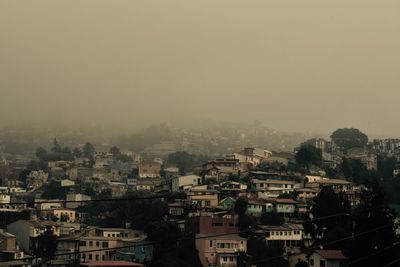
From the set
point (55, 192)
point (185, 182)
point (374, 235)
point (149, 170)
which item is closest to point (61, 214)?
point (185, 182)

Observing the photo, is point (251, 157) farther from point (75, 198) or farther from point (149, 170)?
point (75, 198)

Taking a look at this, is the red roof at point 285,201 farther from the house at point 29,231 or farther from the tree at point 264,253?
the house at point 29,231

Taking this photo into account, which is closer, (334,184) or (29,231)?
(29,231)

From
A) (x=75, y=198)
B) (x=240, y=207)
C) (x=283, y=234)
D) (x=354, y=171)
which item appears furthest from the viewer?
(x=354, y=171)

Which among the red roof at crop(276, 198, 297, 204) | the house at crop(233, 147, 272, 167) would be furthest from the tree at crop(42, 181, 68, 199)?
the red roof at crop(276, 198, 297, 204)

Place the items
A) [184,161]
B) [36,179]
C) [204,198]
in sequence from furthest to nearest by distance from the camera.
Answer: [184,161] → [36,179] → [204,198]

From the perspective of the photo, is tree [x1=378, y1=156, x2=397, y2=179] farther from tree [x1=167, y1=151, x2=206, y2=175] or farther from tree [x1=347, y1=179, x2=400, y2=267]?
tree [x1=347, y1=179, x2=400, y2=267]

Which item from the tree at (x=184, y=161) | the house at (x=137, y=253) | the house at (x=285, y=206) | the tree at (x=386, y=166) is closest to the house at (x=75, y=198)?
the house at (x=285, y=206)

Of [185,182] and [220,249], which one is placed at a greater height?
[185,182]

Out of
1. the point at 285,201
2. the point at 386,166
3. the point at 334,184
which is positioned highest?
the point at 386,166
